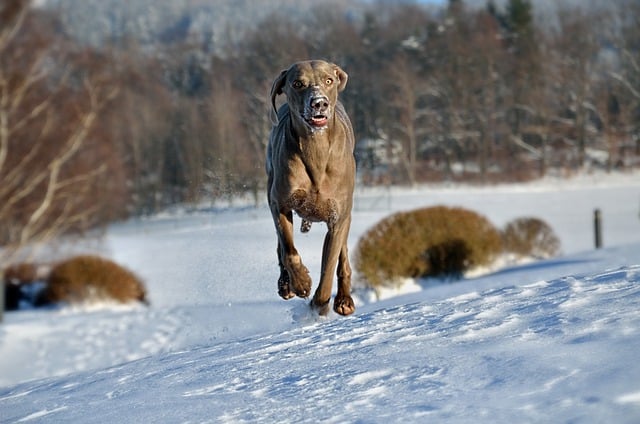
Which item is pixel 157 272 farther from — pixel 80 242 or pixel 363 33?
pixel 363 33

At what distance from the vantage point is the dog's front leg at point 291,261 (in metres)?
4.94

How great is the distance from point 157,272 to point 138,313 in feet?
11.5

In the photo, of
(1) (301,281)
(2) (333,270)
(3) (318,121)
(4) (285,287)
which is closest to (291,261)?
(1) (301,281)

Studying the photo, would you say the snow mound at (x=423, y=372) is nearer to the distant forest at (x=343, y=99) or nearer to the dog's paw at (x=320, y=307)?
the dog's paw at (x=320, y=307)

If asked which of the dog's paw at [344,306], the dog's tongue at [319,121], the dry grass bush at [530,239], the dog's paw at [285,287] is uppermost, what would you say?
the dog's tongue at [319,121]

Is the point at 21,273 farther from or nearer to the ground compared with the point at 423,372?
nearer to the ground

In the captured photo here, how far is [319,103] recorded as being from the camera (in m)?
4.40

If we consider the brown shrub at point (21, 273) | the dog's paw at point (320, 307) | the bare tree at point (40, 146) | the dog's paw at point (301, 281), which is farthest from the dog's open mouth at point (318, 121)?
the bare tree at point (40, 146)

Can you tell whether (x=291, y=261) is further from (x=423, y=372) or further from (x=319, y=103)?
(x=423, y=372)

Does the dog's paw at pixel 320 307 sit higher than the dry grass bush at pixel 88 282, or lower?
higher

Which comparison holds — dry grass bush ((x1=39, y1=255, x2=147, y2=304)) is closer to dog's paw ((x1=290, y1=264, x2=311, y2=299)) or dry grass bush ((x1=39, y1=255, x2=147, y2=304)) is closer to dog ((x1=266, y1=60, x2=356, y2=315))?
dog ((x1=266, y1=60, x2=356, y2=315))

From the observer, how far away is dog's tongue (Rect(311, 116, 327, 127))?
14.7ft

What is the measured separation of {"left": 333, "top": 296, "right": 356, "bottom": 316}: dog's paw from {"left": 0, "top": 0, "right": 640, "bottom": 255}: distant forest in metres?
4.66

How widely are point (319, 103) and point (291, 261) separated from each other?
1087 millimetres
